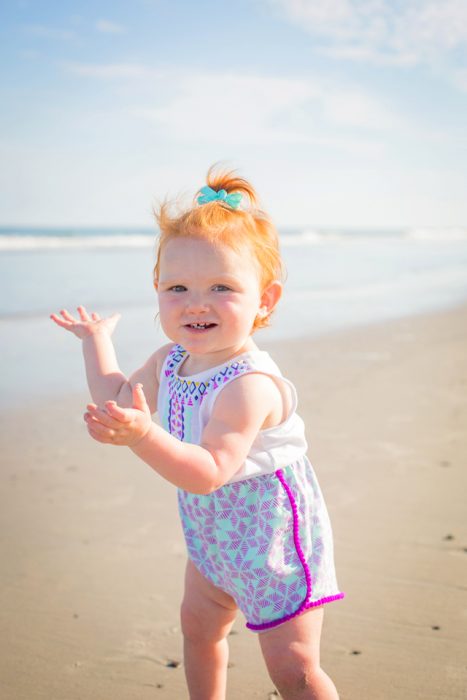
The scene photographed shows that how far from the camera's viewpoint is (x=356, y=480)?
14.4ft

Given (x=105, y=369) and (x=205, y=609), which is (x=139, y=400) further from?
(x=205, y=609)

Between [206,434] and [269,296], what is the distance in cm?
54

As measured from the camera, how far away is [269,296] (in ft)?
7.45

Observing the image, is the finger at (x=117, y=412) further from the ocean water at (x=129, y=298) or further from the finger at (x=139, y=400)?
the ocean water at (x=129, y=298)

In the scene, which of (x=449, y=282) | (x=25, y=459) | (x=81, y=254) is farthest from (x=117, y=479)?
(x=81, y=254)

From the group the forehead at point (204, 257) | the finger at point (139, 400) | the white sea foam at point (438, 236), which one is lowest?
the finger at point (139, 400)

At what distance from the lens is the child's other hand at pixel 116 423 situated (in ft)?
5.43

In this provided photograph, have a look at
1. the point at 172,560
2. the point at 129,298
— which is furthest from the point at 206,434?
the point at 129,298

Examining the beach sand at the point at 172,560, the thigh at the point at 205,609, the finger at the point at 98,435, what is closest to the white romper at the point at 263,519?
the thigh at the point at 205,609

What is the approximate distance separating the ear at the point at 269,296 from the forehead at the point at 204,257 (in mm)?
145

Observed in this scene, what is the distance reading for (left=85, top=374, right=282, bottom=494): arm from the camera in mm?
1682

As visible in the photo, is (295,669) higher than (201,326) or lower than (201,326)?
lower

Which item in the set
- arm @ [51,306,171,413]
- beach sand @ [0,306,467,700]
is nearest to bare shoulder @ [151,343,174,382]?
arm @ [51,306,171,413]

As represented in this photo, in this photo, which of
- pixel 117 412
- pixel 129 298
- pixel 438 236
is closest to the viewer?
pixel 117 412
